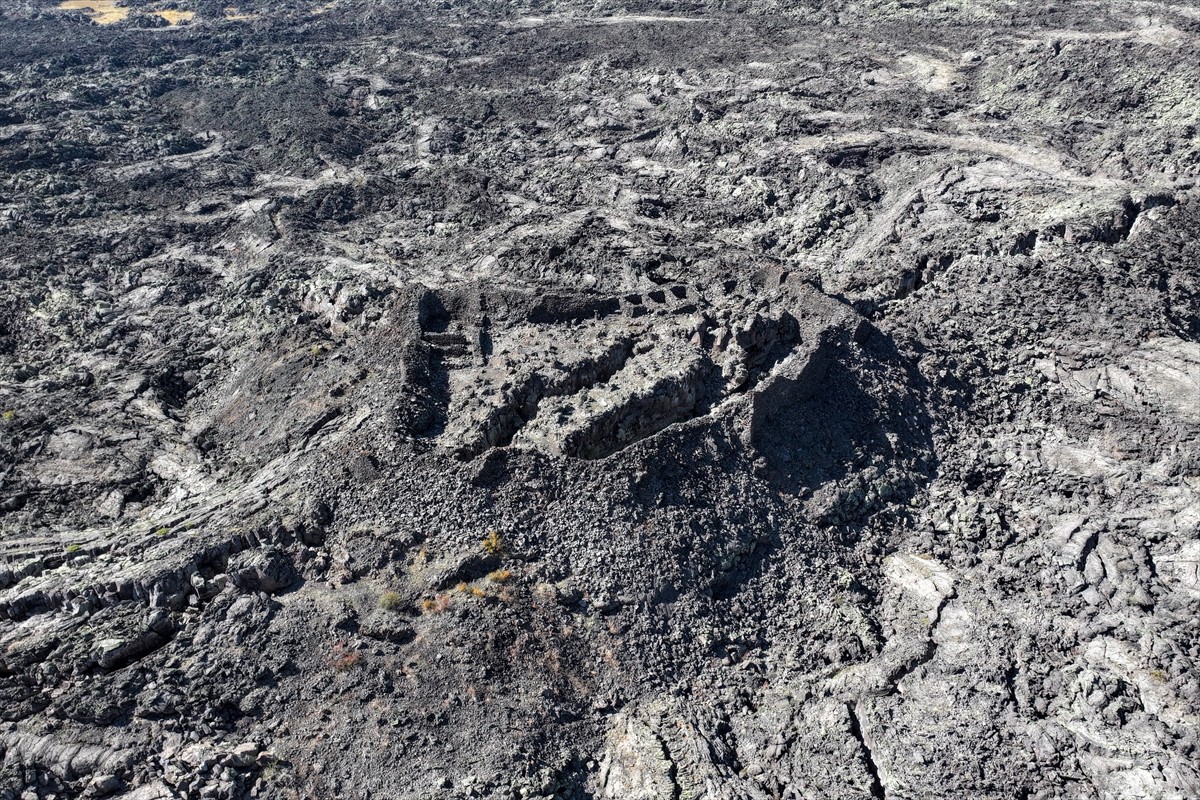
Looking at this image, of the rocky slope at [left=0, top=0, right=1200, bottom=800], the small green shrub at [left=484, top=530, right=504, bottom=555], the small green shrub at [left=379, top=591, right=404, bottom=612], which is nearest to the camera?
the rocky slope at [left=0, top=0, right=1200, bottom=800]

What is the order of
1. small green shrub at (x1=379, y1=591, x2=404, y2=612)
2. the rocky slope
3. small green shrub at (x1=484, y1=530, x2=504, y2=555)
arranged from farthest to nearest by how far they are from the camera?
small green shrub at (x1=484, y1=530, x2=504, y2=555)
small green shrub at (x1=379, y1=591, x2=404, y2=612)
the rocky slope

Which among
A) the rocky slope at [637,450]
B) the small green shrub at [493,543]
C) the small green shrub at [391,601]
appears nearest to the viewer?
the rocky slope at [637,450]

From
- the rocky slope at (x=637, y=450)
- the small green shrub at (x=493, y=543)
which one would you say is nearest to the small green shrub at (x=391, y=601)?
the rocky slope at (x=637, y=450)

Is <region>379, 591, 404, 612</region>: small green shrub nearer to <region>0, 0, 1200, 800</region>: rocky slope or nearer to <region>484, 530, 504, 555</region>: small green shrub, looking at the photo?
<region>0, 0, 1200, 800</region>: rocky slope

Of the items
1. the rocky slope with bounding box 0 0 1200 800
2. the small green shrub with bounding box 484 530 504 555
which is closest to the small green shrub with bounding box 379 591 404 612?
the rocky slope with bounding box 0 0 1200 800

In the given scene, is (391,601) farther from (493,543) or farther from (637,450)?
(637,450)

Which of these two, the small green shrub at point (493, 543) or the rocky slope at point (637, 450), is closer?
the rocky slope at point (637, 450)

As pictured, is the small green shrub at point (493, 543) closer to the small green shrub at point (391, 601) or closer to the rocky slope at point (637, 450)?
the rocky slope at point (637, 450)

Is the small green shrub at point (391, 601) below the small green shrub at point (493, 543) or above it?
below

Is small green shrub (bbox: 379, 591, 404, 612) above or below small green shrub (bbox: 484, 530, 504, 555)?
below
